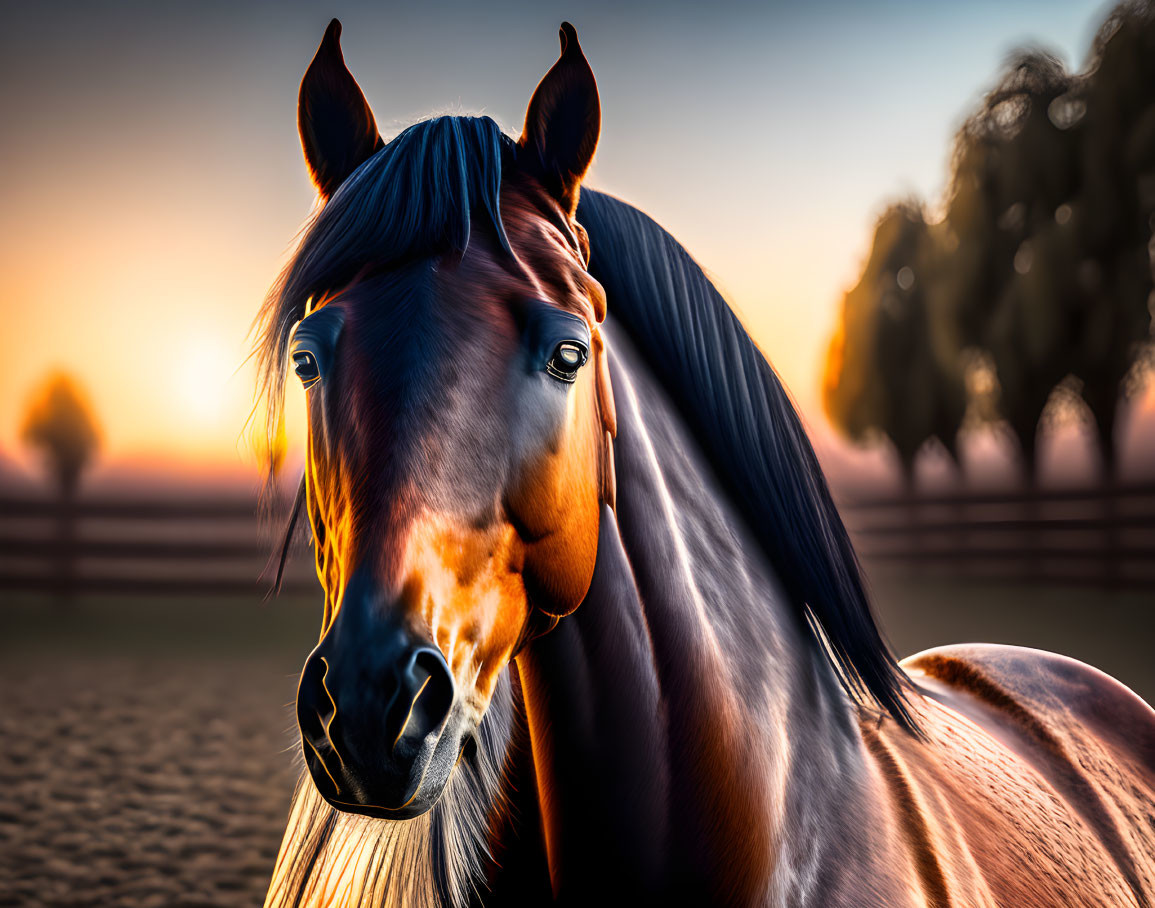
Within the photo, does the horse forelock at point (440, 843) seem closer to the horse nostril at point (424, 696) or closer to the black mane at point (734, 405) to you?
the horse nostril at point (424, 696)

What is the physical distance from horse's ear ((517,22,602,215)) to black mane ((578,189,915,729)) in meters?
0.13

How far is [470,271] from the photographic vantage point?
1.07 meters

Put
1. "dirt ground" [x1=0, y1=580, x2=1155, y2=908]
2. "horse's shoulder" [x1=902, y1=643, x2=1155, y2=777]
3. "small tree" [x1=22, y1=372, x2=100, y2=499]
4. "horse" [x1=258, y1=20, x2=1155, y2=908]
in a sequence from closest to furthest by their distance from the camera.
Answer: "horse" [x1=258, y1=20, x2=1155, y2=908]
"horse's shoulder" [x1=902, y1=643, x2=1155, y2=777]
"dirt ground" [x1=0, y1=580, x2=1155, y2=908]
"small tree" [x1=22, y1=372, x2=100, y2=499]

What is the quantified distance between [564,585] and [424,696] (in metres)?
0.25

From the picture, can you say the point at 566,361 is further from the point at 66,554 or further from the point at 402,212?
the point at 66,554

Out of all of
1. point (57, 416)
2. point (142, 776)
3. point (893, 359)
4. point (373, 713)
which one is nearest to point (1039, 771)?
point (373, 713)

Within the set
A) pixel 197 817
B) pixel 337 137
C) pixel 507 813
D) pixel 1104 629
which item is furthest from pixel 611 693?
pixel 1104 629

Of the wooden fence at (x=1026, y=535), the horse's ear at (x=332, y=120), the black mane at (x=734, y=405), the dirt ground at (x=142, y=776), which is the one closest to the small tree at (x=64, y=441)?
the dirt ground at (x=142, y=776)

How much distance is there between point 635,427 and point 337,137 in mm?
686

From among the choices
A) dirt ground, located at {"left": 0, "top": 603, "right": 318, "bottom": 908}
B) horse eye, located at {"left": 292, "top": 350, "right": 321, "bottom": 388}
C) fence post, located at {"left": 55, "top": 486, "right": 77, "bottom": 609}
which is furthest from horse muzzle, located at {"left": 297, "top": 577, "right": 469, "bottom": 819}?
fence post, located at {"left": 55, "top": 486, "right": 77, "bottom": 609}

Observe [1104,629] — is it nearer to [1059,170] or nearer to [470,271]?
[1059,170]

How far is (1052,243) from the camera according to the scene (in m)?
12.8

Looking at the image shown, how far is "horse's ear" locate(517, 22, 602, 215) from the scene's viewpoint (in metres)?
1.21

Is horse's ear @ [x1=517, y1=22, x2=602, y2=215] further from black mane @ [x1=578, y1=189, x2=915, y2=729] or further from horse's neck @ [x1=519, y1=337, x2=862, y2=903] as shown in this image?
horse's neck @ [x1=519, y1=337, x2=862, y2=903]
